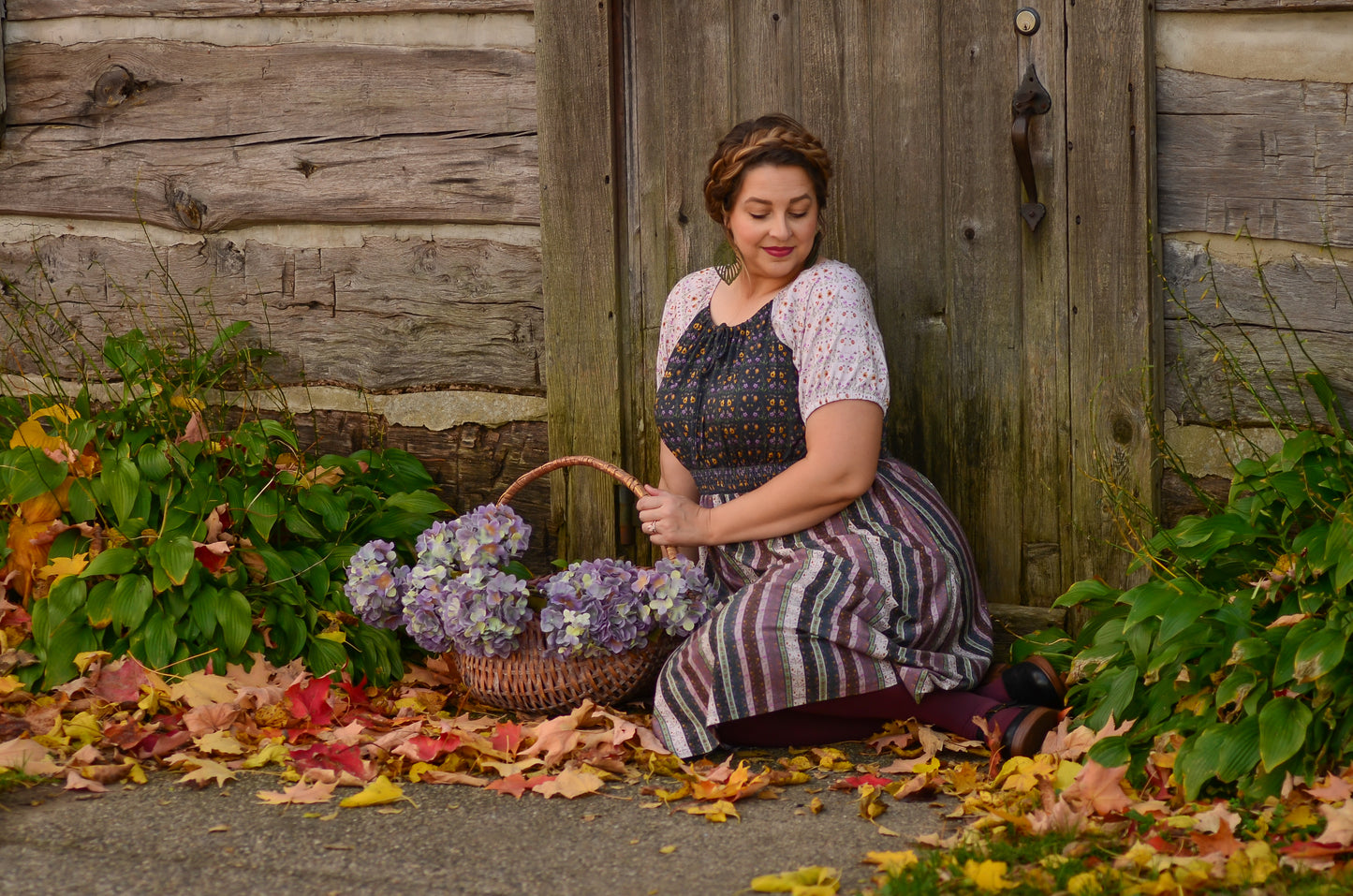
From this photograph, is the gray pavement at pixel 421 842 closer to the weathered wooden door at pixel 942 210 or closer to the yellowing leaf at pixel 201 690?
the yellowing leaf at pixel 201 690

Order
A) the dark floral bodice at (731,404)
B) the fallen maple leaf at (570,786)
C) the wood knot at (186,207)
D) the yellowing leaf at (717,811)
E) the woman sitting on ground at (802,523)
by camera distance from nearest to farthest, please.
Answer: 1. the yellowing leaf at (717,811)
2. the fallen maple leaf at (570,786)
3. the woman sitting on ground at (802,523)
4. the dark floral bodice at (731,404)
5. the wood knot at (186,207)

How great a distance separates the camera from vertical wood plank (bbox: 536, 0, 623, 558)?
3.35 m

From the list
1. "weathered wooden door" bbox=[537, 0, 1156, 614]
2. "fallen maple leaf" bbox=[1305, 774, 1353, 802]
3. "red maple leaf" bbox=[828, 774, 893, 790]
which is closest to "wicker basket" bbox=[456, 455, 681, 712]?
"red maple leaf" bbox=[828, 774, 893, 790]

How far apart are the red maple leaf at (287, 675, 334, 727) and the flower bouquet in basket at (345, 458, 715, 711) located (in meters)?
0.20

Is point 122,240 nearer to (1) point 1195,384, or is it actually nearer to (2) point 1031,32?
(2) point 1031,32

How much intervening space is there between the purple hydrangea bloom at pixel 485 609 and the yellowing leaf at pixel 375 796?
490 millimetres

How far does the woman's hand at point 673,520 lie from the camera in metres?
2.93

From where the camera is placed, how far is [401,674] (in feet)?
10.7

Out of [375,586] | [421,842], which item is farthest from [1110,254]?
[421,842]

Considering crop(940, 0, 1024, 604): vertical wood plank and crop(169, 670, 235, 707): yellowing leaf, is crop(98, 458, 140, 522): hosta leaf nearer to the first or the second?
crop(169, 670, 235, 707): yellowing leaf

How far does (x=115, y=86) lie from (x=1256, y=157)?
3281 millimetres

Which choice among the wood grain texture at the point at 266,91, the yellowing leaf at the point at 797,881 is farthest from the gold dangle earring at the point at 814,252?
the yellowing leaf at the point at 797,881

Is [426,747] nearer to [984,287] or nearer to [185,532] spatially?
[185,532]

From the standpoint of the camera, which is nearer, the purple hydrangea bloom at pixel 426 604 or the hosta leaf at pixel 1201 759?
the hosta leaf at pixel 1201 759
